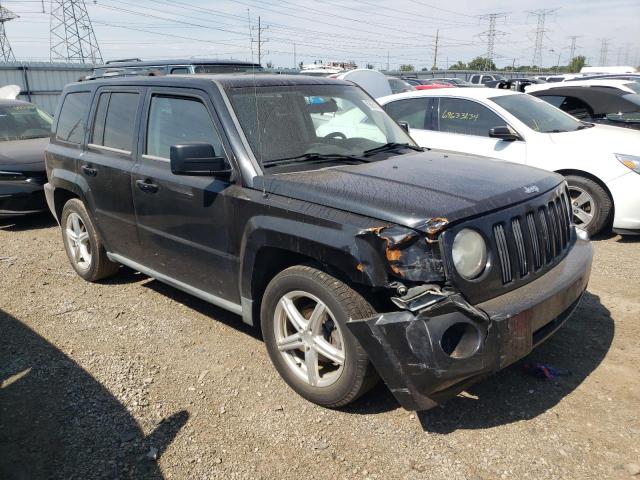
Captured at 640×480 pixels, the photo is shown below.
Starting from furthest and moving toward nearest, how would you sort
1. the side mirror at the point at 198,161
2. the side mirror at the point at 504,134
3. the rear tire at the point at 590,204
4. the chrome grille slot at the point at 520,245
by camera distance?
the side mirror at the point at 504,134 < the rear tire at the point at 590,204 < the side mirror at the point at 198,161 < the chrome grille slot at the point at 520,245

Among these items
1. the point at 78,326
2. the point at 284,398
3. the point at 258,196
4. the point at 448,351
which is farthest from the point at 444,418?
the point at 78,326

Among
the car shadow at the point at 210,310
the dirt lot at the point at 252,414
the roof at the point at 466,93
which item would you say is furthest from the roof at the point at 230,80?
the roof at the point at 466,93

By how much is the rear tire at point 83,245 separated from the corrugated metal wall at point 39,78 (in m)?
14.8

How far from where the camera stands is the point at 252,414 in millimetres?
3219

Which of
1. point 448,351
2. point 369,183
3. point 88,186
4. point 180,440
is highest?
point 369,183

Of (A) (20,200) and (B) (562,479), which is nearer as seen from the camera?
(B) (562,479)

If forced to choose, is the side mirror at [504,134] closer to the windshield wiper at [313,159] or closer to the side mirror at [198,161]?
the windshield wiper at [313,159]

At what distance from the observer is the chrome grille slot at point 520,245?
2969mm

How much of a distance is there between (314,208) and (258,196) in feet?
1.50

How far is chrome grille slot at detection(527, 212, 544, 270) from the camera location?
10.1ft

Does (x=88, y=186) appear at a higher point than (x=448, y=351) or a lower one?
higher

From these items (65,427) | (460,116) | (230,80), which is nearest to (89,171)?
(230,80)

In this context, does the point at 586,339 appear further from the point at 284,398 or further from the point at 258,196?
the point at 258,196

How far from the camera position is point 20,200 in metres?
7.41
